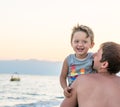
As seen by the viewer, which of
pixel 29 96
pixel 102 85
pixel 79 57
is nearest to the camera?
pixel 102 85

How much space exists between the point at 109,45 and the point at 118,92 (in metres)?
0.42

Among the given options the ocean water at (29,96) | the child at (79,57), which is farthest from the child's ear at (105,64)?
the ocean water at (29,96)

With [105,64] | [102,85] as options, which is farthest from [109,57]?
[102,85]

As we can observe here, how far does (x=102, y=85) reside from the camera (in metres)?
3.80

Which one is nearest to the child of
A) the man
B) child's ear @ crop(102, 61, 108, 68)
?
the man

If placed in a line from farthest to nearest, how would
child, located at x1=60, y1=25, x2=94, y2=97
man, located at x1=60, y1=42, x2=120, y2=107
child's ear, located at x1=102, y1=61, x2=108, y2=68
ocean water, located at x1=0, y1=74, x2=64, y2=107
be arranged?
ocean water, located at x1=0, y1=74, x2=64, y2=107
child, located at x1=60, y1=25, x2=94, y2=97
child's ear, located at x1=102, y1=61, x2=108, y2=68
man, located at x1=60, y1=42, x2=120, y2=107

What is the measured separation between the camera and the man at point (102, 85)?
3.74 metres

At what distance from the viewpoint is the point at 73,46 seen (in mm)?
4988

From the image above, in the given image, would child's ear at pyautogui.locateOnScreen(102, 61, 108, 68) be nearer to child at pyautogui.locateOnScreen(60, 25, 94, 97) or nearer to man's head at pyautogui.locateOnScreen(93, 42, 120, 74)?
man's head at pyautogui.locateOnScreen(93, 42, 120, 74)

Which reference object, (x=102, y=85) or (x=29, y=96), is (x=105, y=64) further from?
(x=29, y=96)

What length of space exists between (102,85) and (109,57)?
0.25 meters

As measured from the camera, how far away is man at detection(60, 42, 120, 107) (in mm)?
3744

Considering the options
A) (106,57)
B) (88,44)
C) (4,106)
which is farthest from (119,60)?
(4,106)

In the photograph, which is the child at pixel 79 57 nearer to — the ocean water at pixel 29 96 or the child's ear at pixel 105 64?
the child's ear at pixel 105 64
